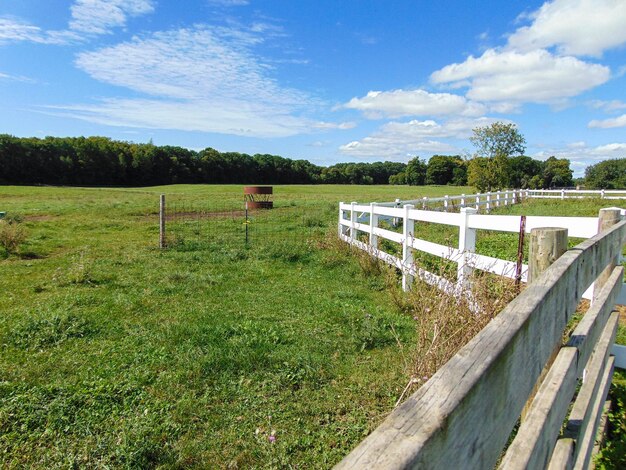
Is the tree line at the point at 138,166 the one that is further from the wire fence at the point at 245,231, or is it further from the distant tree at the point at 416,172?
the wire fence at the point at 245,231

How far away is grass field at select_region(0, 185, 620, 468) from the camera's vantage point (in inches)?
121

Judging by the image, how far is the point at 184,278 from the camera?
7777 millimetres

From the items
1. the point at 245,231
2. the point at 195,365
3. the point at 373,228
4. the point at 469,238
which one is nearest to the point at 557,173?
the point at 245,231

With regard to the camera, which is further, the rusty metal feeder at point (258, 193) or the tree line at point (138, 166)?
the tree line at point (138, 166)

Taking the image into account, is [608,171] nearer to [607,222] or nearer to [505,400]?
[607,222]

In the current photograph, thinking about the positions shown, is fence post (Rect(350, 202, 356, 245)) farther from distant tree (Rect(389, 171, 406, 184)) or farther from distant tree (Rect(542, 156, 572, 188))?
distant tree (Rect(389, 171, 406, 184))

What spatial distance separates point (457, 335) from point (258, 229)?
12.7 metres

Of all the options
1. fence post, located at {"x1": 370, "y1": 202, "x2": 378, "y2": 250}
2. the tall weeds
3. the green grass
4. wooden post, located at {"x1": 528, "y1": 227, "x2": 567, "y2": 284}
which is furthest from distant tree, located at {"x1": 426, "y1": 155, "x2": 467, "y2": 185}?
wooden post, located at {"x1": 528, "y1": 227, "x2": 567, "y2": 284}

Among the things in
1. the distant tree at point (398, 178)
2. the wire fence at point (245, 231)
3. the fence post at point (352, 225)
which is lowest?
the wire fence at point (245, 231)

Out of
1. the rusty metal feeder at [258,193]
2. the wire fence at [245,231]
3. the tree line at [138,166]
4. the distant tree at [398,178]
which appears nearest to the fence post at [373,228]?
the wire fence at [245,231]

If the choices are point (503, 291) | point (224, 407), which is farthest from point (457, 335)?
point (224, 407)

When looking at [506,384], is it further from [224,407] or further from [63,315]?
[63,315]

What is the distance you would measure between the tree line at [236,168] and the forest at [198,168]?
97 millimetres

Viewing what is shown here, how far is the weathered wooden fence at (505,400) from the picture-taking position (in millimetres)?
748
